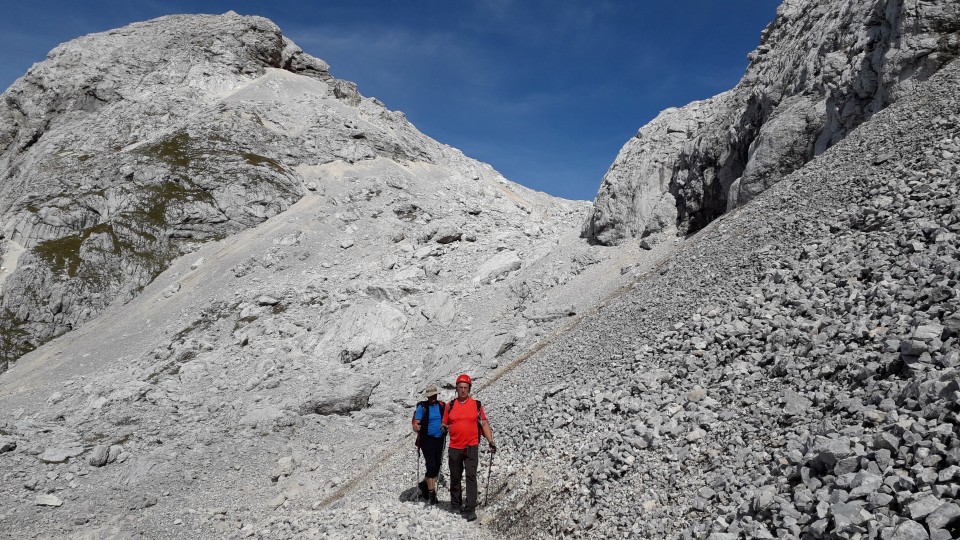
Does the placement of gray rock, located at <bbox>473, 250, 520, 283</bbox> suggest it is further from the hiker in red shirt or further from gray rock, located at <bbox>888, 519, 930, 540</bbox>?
gray rock, located at <bbox>888, 519, 930, 540</bbox>

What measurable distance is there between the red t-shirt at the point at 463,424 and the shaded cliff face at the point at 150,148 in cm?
4546

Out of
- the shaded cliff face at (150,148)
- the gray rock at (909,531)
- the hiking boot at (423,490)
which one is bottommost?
the hiking boot at (423,490)

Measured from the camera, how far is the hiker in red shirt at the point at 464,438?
12.1 metres

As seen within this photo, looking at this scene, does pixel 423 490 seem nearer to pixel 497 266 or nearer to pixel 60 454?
pixel 60 454

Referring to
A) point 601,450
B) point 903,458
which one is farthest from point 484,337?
point 903,458

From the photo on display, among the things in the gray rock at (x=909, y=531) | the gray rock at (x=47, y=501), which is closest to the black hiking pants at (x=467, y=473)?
the gray rock at (x=909, y=531)

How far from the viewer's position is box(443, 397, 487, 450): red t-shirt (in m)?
12.3

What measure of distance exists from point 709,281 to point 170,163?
60728mm

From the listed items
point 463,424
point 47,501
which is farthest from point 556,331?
point 47,501

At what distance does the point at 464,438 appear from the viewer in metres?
12.3

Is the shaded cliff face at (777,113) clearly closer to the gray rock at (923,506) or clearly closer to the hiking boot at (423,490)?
the hiking boot at (423,490)

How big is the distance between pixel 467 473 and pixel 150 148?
6646 centimetres

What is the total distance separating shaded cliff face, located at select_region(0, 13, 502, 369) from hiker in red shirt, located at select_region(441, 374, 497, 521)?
4546 centimetres

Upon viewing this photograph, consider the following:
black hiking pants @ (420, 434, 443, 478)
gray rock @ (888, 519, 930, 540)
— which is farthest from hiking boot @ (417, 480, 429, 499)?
gray rock @ (888, 519, 930, 540)
